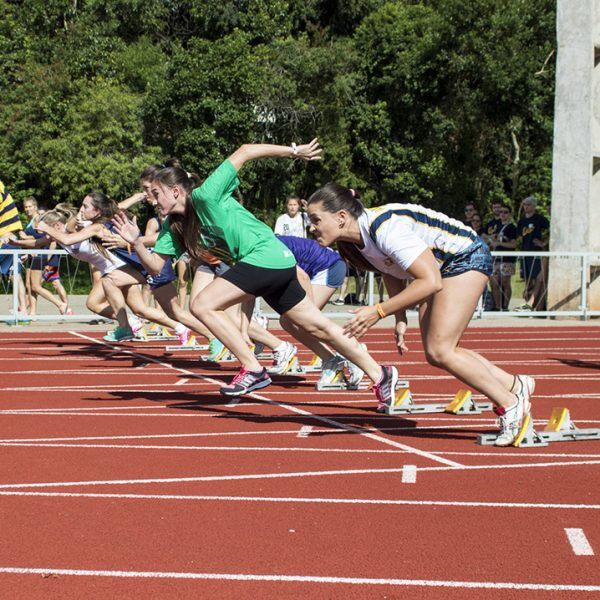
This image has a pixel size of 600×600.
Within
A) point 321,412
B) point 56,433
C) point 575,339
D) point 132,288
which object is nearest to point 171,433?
point 56,433

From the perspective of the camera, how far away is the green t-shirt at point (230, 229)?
852 centimetres

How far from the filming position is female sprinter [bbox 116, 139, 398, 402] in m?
8.56

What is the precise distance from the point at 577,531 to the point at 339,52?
36.8 metres

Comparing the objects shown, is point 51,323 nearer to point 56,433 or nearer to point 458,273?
point 56,433

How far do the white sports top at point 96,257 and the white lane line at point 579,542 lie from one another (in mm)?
9568

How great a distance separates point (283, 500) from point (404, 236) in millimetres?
1921

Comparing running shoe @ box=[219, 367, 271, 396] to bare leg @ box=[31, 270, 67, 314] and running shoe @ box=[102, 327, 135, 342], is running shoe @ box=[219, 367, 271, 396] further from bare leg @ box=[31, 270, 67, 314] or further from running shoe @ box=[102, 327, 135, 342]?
bare leg @ box=[31, 270, 67, 314]

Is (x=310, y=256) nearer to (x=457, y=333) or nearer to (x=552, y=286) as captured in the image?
(x=457, y=333)

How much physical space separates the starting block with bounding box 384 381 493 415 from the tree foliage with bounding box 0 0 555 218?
2858 centimetres

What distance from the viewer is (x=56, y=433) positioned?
8156mm

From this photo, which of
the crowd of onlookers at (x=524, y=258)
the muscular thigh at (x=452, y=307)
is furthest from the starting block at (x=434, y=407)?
the crowd of onlookers at (x=524, y=258)

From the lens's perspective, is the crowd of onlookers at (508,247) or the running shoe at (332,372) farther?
the crowd of onlookers at (508,247)

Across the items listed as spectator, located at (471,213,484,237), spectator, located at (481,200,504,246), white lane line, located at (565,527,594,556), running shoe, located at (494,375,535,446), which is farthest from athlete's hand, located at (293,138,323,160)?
spectator, located at (471,213,484,237)

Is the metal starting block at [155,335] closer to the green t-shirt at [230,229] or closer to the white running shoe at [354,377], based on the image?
the white running shoe at [354,377]
